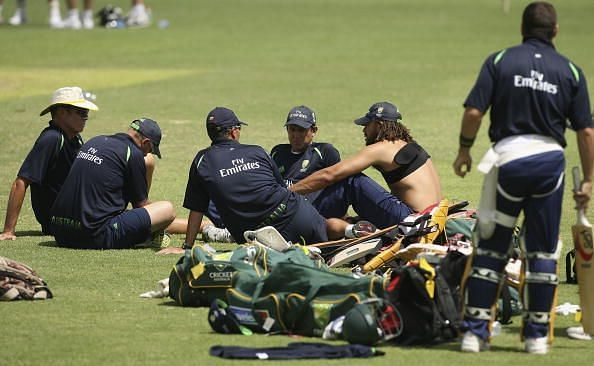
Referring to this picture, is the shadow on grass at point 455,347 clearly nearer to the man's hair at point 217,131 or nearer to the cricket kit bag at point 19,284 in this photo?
the cricket kit bag at point 19,284

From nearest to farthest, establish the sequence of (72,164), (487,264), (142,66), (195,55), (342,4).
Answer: (487,264), (72,164), (142,66), (195,55), (342,4)

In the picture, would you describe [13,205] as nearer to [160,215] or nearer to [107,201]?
[107,201]

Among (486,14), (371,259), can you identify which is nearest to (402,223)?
(371,259)

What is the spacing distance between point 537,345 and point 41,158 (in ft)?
19.6

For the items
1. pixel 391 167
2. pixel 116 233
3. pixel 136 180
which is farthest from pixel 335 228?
pixel 116 233

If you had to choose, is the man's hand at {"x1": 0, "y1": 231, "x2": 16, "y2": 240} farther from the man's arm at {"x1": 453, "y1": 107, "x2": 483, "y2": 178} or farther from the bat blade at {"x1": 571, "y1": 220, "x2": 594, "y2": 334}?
the bat blade at {"x1": 571, "y1": 220, "x2": 594, "y2": 334}

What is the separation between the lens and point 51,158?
12.1 meters

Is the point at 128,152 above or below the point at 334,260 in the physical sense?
above

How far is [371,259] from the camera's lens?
1041 centimetres

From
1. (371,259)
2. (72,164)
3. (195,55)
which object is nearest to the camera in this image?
(371,259)

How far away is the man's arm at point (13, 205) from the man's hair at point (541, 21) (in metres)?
5.79

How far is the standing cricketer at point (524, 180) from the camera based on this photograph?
768cm

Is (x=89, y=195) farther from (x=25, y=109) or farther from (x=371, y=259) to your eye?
(x=25, y=109)

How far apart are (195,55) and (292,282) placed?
24.1 m
